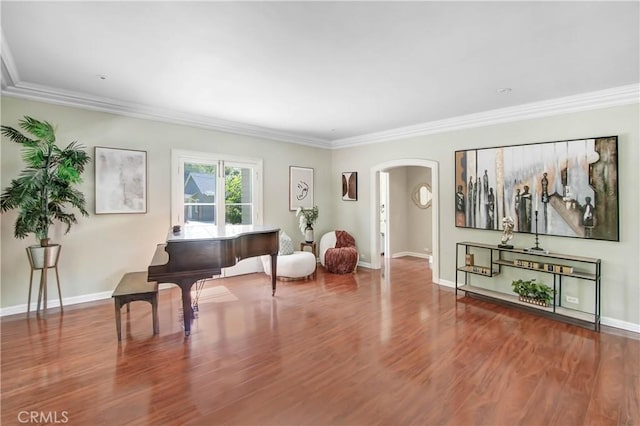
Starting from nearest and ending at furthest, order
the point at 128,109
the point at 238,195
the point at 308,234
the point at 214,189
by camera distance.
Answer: the point at 128,109
the point at 214,189
the point at 238,195
the point at 308,234

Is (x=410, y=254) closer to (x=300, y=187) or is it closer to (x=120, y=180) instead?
(x=300, y=187)

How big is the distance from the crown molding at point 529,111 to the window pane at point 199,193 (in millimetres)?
3244

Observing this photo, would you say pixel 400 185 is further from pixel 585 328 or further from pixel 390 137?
pixel 585 328

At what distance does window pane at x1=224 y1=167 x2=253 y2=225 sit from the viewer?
5.41 m

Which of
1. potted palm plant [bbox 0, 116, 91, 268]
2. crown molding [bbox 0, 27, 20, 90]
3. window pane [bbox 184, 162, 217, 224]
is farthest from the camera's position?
window pane [bbox 184, 162, 217, 224]

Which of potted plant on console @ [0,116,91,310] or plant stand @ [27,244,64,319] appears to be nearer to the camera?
potted plant on console @ [0,116,91,310]

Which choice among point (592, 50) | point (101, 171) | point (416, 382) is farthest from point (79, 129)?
point (592, 50)

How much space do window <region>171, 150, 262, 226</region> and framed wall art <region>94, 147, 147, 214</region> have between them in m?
0.45

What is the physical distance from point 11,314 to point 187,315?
7.87 ft

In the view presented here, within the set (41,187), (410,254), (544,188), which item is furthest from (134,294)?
(410,254)

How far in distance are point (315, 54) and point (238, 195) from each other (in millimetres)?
3344

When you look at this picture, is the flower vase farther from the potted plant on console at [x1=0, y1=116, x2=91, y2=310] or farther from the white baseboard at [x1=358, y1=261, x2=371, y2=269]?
the potted plant on console at [x1=0, y1=116, x2=91, y2=310]

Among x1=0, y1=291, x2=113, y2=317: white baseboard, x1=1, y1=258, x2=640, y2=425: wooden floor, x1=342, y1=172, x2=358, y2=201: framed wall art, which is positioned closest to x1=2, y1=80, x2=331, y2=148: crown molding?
x1=342, y1=172, x2=358, y2=201: framed wall art

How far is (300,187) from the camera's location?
253 inches
